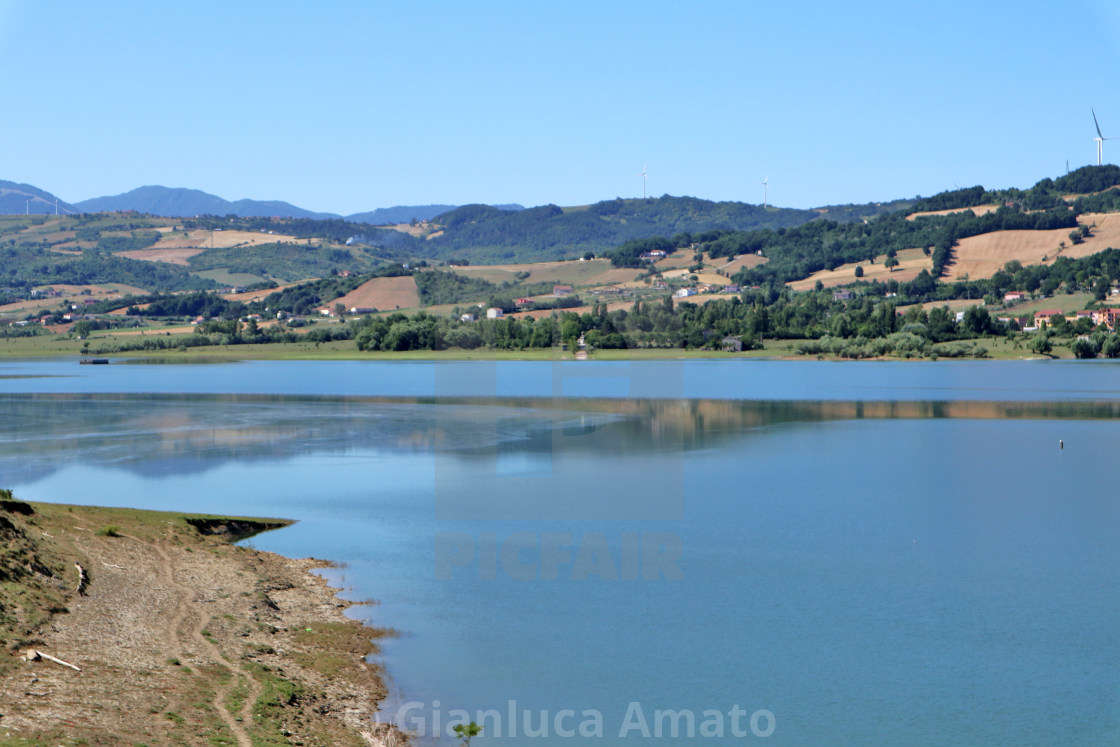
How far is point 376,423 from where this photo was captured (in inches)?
1807

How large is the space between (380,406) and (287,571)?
3627 cm

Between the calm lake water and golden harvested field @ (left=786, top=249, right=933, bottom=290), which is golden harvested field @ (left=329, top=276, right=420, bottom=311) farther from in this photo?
the calm lake water

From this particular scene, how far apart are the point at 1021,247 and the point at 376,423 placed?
140545mm

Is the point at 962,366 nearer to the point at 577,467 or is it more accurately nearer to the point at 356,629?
the point at 577,467

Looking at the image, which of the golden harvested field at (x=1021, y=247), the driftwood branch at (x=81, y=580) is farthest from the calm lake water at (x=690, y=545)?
the golden harvested field at (x=1021, y=247)

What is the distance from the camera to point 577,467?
32.5 m

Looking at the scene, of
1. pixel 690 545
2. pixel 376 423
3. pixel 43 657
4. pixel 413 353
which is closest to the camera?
pixel 43 657

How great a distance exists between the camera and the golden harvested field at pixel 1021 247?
154 meters

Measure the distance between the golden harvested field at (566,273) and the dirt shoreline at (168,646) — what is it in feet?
461

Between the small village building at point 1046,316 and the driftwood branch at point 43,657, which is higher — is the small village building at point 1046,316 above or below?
above

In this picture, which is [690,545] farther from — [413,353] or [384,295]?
[384,295]

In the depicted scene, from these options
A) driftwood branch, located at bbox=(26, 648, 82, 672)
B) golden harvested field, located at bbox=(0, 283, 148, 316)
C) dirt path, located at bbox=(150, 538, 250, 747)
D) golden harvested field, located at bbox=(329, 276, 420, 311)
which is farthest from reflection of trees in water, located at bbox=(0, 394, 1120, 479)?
golden harvested field, located at bbox=(0, 283, 148, 316)

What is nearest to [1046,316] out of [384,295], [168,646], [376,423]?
[384,295]

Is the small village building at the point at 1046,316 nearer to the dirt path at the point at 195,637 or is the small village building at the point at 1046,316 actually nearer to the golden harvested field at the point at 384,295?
the golden harvested field at the point at 384,295
